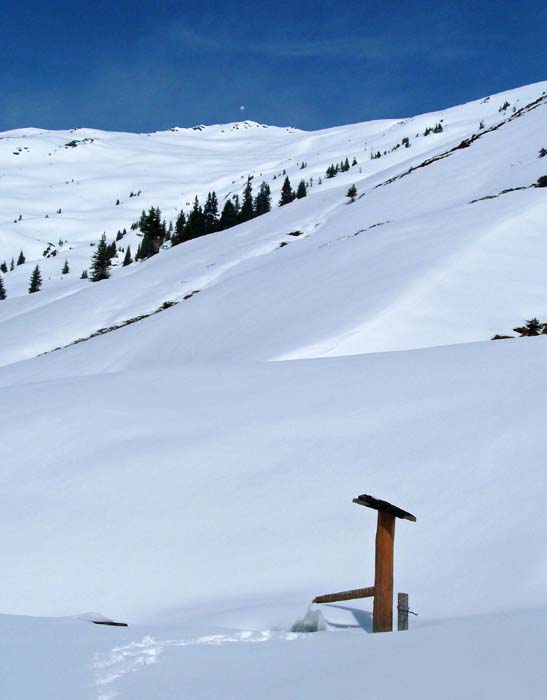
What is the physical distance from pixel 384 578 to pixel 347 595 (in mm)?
335

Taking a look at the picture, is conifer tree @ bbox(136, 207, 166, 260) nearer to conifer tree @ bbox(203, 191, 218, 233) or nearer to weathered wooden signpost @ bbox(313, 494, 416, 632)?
conifer tree @ bbox(203, 191, 218, 233)

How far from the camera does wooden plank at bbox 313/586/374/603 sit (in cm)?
373

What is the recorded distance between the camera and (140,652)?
→ 3254 mm

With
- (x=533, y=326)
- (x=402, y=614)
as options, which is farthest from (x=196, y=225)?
(x=402, y=614)

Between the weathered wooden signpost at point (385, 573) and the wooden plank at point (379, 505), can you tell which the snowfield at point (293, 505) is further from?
the wooden plank at point (379, 505)

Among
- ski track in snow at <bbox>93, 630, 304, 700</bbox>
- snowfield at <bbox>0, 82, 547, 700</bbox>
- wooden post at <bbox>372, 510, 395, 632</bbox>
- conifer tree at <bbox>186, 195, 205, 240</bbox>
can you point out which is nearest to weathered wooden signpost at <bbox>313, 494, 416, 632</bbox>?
wooden post at <bbox>372, 510, 395, 632</bbox>

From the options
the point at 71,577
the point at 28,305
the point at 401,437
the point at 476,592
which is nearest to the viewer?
the point at 476,592

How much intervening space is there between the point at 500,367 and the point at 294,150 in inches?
5319

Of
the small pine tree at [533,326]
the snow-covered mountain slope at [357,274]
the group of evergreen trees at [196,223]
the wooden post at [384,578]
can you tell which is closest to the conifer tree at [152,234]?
the group of evergreen trees at [196,223]

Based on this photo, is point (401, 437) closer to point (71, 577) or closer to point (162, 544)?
point (162, 544)

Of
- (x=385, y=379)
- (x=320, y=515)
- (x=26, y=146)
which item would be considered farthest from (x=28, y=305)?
(x=26, y=146)

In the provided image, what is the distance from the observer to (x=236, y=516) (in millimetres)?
5410

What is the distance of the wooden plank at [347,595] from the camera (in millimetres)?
3734

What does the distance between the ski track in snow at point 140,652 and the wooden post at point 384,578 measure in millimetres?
455
